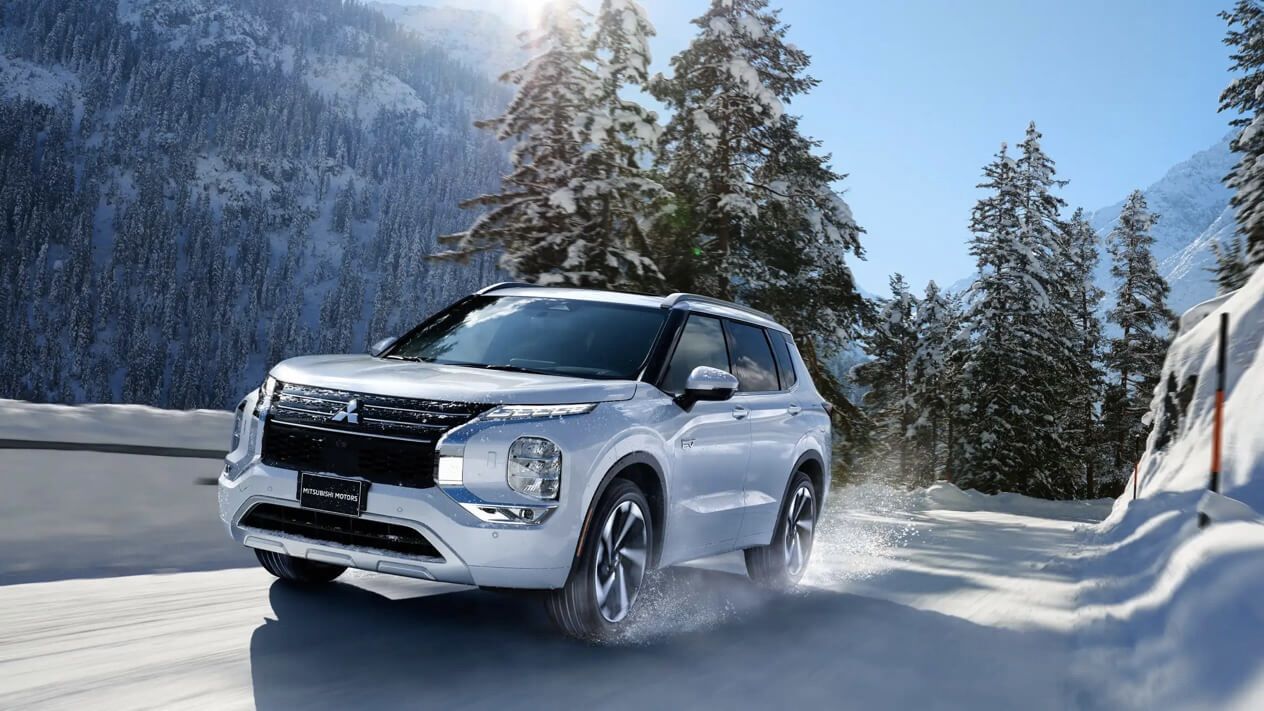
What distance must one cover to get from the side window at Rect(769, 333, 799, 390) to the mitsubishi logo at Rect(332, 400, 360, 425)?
3.61 m

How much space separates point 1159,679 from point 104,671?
4.40 m

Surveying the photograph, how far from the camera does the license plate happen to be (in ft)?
15.8

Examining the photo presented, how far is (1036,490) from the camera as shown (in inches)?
1602

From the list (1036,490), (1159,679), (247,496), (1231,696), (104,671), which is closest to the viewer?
(1231,696)

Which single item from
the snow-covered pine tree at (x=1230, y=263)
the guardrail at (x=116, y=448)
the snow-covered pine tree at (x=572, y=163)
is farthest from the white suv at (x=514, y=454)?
the snow-covered pine tree at (x=1230, y=263)

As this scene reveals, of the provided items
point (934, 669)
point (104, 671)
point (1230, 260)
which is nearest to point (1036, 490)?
point (1230, 260)

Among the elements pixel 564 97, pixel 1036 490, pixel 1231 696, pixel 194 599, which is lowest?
pixel 1036 490

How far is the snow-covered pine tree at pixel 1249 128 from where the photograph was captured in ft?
83.6

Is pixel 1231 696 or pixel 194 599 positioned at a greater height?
pixel 1231 696

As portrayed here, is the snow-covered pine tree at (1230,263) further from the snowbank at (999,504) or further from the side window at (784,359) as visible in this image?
the side window at (784,359)

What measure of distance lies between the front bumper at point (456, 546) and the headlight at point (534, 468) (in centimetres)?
13

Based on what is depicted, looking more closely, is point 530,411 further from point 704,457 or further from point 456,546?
point 704,457

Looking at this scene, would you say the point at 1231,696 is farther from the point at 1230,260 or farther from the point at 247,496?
the point at 1230,260

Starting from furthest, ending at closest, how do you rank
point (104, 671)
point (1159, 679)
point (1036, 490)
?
point (1036, 490), point (1159, 679), point (104, 671)
